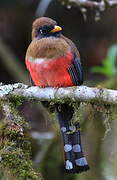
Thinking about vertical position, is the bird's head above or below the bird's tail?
above

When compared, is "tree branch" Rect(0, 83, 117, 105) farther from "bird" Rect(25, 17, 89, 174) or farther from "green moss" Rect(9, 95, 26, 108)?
"bird" Rect(25, 17, 89, 174)

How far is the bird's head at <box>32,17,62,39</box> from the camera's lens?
4047 mm

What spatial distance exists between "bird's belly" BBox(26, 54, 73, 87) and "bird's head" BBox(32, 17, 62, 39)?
0.98ft

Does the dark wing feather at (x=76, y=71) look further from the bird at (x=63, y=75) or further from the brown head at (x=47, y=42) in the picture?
the brown head at (x=47, y=42)

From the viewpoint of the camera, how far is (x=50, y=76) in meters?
3.80

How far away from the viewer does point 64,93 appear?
3.37 m

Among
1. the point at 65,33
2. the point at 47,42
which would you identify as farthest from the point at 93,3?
the point at 65,33

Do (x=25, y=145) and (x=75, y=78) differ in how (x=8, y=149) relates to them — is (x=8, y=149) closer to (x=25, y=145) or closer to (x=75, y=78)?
(x=25, y=145)

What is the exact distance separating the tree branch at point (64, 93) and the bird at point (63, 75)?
218mm

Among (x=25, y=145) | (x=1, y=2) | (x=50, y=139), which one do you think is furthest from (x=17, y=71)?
(x=25, y=145)

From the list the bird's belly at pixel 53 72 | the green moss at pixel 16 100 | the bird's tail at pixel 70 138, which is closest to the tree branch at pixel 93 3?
the bird's belly at pixel 53 72

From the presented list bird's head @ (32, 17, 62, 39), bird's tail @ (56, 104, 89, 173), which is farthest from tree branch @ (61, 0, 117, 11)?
bird's tail @ (56, 104, 89, 173)

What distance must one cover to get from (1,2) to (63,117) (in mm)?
3642

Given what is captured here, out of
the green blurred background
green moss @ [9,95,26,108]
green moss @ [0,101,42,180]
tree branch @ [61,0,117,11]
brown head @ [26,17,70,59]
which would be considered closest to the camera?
green moss @ [0,101,42,180]
